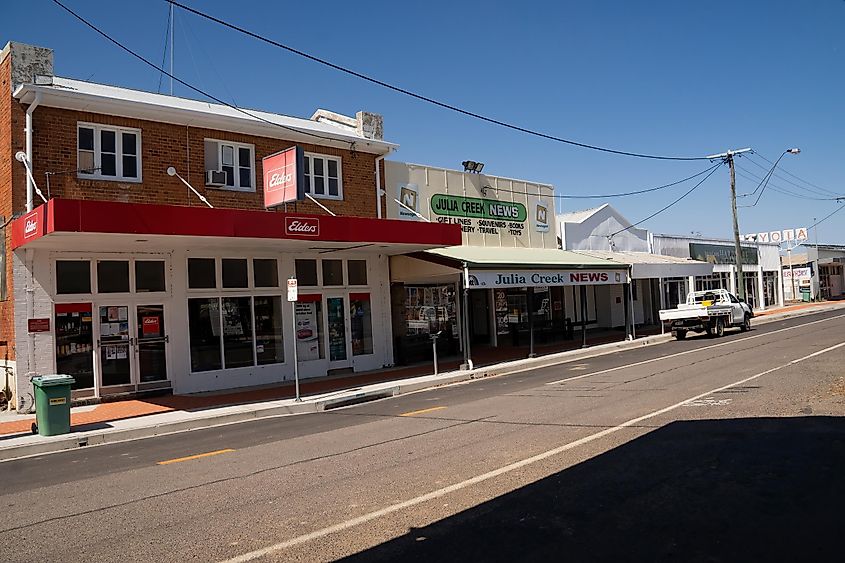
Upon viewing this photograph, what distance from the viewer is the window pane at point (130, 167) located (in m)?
15.7

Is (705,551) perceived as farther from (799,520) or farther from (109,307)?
(109,307)

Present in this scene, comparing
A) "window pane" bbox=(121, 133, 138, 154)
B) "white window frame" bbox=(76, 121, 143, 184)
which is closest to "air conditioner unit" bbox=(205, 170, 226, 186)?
"white window frame" bbox=(76, 121, 143, 184)

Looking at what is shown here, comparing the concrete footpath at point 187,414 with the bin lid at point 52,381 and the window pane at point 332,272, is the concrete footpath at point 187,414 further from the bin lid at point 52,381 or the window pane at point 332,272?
the window pane at point 332,272

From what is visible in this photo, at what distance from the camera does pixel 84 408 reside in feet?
47.6

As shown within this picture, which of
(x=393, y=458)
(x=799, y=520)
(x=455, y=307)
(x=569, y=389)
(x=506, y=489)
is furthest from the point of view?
(x=455, y=307)

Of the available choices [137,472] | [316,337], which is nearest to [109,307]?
[316,337]

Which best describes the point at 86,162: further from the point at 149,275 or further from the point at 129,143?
Answer: the point at 149,275

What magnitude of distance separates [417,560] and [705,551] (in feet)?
6.48

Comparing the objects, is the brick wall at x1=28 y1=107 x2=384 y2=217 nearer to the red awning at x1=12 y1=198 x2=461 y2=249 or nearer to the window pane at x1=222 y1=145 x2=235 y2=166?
the window pane at x1=222 y1=145 x2=235 y2=166

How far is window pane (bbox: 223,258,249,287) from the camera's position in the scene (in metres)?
17.3

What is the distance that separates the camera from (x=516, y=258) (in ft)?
72.9

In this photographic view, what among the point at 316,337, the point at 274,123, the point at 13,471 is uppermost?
the point at 274,123

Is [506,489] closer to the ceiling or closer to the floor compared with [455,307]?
closer to the floor

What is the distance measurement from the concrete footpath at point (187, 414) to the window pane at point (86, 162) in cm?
509
